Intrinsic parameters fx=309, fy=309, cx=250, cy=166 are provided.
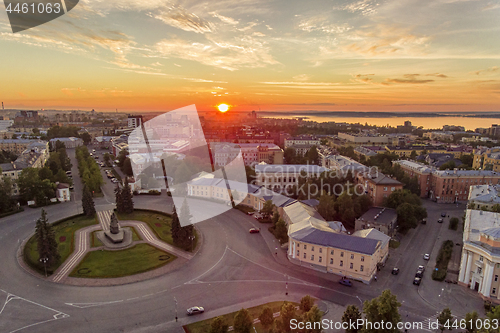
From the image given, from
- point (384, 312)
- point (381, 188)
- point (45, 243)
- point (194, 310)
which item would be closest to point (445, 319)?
point (384, 312)

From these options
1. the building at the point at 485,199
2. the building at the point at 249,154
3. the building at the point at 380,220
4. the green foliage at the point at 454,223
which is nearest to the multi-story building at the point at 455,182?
the building at the point at 485,199

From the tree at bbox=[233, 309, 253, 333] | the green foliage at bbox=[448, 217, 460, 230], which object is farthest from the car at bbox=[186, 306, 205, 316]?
the green foliage at bbox=[448, 217, 460, 230]

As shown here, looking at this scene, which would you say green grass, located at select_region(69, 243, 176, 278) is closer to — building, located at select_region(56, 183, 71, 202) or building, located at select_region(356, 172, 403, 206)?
building, located at select_region(56, 183, 71, 202)

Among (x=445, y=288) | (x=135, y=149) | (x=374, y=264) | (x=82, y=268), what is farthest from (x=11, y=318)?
(x=135, y=149)

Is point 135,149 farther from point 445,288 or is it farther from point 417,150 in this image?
point 417,150

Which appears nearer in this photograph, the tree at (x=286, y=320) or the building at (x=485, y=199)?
the tree at (x=286, y=320)

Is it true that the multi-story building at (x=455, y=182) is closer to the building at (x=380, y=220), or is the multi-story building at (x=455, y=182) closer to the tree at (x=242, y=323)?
the building at (x=380, y=220)

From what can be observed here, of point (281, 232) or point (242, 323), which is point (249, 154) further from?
point (242, 323)
